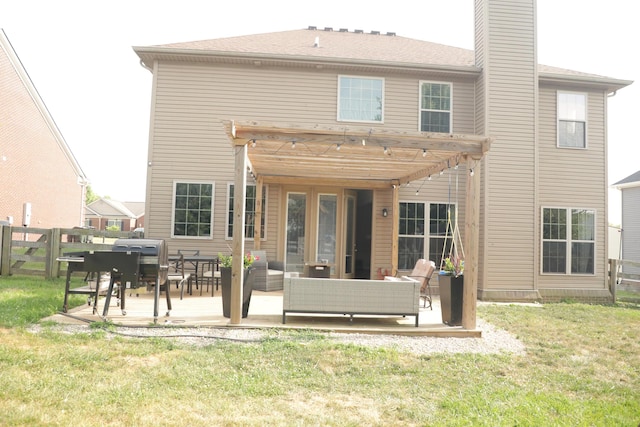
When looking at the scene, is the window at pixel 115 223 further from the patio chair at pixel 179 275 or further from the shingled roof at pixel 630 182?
the shingled roof at pixel 630 182

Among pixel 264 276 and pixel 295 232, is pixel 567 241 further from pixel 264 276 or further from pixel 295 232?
pixel 264 276

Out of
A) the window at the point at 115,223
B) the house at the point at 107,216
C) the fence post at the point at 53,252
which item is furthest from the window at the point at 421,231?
the window at the point at 115,223

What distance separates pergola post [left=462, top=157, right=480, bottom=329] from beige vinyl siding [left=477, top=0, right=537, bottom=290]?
14.6ft

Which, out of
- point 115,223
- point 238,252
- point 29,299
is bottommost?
point 29,299

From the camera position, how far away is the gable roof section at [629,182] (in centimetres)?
2109

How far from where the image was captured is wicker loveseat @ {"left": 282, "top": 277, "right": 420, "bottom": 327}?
6.43 meters

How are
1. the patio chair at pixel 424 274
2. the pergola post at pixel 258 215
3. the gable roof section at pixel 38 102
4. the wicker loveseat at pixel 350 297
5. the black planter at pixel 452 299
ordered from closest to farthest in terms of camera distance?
the wicker loveseat at pixel 350 297
the black planter at pixel 452 299
the patio chair at pixel 424 274
the pergola post at pixel 258 215
the gable roof section at pixel 38 102

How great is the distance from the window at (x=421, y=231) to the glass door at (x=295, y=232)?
2.32 m

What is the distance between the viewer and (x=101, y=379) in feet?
12.9

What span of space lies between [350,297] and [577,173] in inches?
320

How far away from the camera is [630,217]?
69.9 ft

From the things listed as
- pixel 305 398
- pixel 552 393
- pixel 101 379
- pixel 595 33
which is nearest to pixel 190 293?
pixel 101 379

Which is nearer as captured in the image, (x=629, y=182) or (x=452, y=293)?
(x=452, y=293)

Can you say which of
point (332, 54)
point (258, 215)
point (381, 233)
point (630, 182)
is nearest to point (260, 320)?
point (258, 215)
